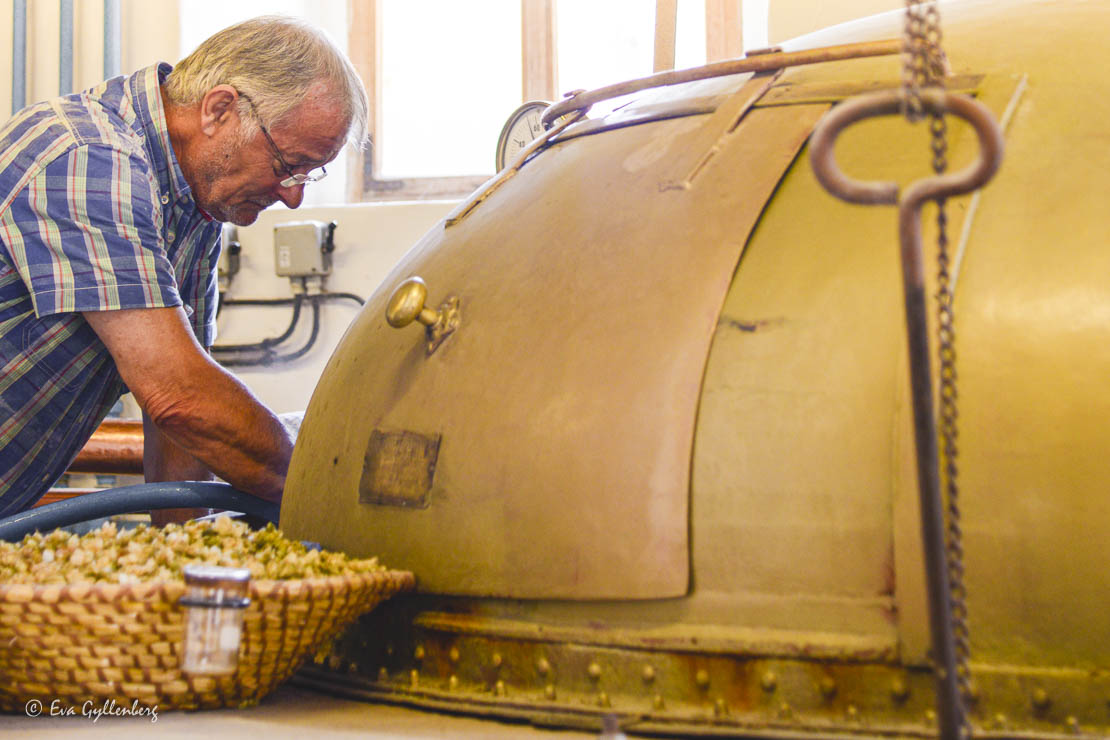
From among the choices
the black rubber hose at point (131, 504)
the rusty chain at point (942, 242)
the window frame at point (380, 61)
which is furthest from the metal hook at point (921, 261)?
the window frame at point (380, 61)

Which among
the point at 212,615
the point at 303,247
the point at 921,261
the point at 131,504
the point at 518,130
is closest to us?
the point at 921,261

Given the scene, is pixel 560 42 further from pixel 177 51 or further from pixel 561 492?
pixel 561 492

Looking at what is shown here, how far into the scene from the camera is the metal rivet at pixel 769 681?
0.82 m

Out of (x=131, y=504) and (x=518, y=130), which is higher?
(x=518, y=130)

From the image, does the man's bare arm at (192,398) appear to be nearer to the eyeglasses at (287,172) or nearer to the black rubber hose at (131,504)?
the black rubber hose at (131,504)

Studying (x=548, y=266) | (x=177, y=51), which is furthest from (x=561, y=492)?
(x=177, y=51)

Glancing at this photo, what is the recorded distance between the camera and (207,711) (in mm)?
943

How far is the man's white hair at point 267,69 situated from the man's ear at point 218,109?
1 centimetres

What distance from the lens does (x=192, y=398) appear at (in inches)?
56.7

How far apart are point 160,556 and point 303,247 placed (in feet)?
7.30

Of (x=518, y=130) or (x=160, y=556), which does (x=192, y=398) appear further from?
(x=518, y=130)

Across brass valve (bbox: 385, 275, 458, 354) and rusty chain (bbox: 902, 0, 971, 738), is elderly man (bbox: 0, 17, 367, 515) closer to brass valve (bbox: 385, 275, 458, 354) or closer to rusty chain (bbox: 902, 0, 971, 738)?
brass valve (bbox: 385, 275, 458, 354)

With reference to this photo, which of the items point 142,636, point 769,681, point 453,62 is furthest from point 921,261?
point 453,62

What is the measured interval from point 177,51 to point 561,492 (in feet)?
9.08
